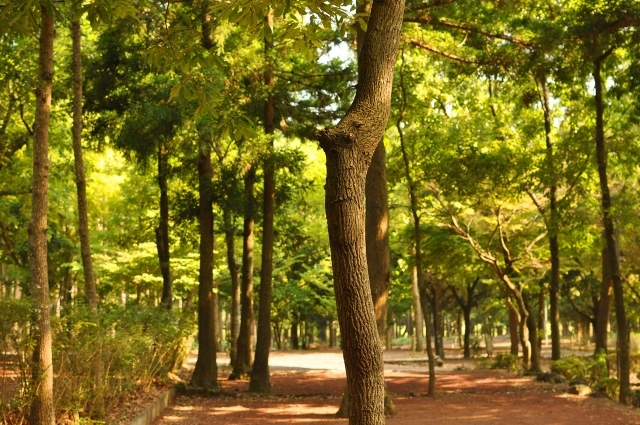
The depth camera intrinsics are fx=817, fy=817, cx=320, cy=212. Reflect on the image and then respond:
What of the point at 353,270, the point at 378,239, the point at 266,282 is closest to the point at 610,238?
the point at 378,239

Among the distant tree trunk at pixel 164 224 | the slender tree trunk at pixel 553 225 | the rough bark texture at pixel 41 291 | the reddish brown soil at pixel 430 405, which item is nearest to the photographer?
the rough bark texture at pixel 41 291

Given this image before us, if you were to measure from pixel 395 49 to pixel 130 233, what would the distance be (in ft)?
84.9

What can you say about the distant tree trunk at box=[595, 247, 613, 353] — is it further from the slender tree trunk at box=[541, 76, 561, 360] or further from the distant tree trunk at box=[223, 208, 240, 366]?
the distant tree trunk at box=[223, 208, 240, 366]

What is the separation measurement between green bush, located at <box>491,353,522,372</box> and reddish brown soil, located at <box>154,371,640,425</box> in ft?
14.8

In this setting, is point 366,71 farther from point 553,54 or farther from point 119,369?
point 553,54

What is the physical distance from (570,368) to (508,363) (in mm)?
6764

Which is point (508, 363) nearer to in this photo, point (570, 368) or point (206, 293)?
point (570, 368)

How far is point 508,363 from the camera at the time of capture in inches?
1164

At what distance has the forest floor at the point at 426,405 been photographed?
46.6ft

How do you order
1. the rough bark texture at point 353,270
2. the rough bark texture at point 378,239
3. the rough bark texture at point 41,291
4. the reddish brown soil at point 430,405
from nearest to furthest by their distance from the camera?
the rough bark texture at point 353,270
the rough bark texture at point 41,291
the reddish brown soil at point 430,405
the rough bark texture at point 378,239

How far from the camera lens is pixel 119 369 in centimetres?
1212

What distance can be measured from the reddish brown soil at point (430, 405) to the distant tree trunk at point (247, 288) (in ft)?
2.38

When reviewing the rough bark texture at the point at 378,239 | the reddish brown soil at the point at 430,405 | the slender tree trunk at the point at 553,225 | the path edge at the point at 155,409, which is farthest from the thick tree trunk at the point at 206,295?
the slender tree trunk at the point at 553,225

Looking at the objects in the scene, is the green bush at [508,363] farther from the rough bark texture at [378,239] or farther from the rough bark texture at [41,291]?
the rough bark texture at [41,291]
